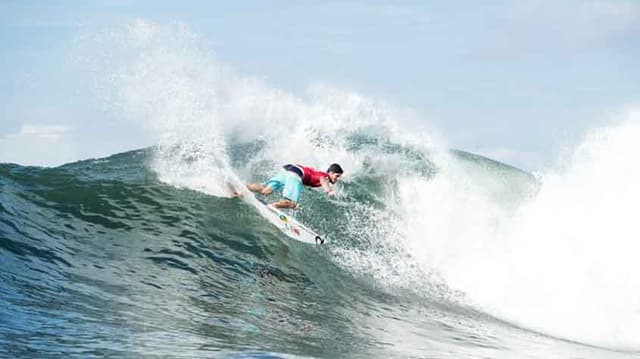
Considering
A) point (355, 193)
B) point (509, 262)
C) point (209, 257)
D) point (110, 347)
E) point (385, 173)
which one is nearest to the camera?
point (110, 347)

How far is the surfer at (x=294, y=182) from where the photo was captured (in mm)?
13594

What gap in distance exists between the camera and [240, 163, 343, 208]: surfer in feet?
44.6

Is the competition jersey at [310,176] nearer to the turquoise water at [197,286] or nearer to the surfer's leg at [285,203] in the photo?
the surfer's leg at [285,203]

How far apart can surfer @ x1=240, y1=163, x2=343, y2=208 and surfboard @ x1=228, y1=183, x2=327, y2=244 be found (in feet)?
0.83

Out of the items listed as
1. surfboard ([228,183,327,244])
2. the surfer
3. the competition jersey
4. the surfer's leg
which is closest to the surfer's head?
the surfer

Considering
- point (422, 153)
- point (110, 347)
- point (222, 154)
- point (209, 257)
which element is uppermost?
point (422, 153)

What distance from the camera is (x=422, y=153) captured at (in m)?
19.3

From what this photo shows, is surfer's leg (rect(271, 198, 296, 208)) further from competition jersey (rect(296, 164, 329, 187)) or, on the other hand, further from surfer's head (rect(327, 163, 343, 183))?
surfer's head (rect(327, 163, 343, 183))

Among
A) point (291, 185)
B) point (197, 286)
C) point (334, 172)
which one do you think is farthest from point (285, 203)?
point (197, 286)

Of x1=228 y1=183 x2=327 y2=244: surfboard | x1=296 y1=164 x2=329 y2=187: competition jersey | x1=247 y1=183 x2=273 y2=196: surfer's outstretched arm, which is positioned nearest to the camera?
x1=228 y1=183 x2=327 y2=244: surfboard

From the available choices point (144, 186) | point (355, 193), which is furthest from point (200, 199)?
point (355, 193)

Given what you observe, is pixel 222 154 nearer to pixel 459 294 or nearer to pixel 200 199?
pixel 200 199

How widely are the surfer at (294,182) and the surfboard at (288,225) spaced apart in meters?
0.25

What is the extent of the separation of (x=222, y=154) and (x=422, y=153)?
6.23 meters
